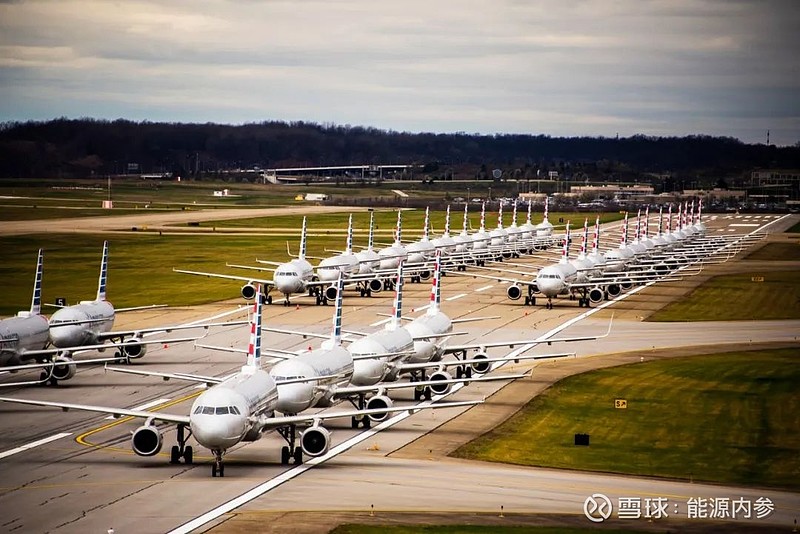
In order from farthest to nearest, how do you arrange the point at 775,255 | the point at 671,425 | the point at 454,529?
1. the point at 775,255
2. the point at 671,425
3. the point at 454,529

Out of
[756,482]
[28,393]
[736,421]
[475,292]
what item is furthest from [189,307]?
[756,482]

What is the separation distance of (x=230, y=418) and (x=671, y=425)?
89.3 feet

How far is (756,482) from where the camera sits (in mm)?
57406

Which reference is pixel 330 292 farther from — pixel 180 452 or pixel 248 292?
pixel 180 452

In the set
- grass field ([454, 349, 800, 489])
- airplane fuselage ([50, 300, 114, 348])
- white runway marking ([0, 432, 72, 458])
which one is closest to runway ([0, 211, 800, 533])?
white runway marking ([0, 432, 72, 458])

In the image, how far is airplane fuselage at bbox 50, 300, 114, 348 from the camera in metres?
83.1

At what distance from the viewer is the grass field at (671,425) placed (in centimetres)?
6069

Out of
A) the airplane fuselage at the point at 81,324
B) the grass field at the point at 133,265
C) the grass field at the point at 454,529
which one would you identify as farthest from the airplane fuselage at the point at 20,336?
the grass field at the point at 454,529

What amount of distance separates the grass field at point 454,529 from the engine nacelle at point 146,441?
1240 cm

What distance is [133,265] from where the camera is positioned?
15500 cm

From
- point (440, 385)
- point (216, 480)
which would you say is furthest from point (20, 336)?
point (216, 480)

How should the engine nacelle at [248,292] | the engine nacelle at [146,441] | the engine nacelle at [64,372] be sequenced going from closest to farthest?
the engine nacelle at [146,441], the engine nacelle at [64,372], the engine nacelle at [248,292]

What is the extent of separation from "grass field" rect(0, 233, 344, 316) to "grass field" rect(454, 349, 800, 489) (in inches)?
2092

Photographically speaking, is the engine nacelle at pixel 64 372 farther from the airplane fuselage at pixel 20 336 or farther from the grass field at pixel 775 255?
the grass field at pixel 775 255
